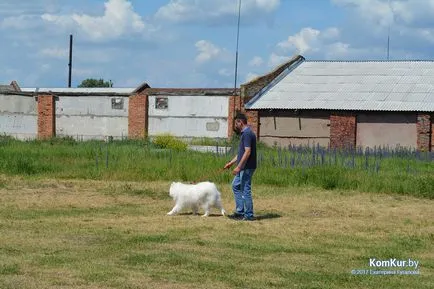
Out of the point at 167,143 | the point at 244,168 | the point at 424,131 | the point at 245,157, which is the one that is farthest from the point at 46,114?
the point at 245,157

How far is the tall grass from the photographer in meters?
19.3

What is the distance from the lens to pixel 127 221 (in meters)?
13.2

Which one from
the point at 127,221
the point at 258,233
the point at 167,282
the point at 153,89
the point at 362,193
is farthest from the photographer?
the point at 153,89

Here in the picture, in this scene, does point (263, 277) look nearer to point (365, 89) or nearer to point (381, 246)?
point (381, 246)

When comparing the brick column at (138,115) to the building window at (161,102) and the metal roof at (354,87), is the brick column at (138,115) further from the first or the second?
the metal roof at (354,87)

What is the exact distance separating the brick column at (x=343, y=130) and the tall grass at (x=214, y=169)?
1133 cm

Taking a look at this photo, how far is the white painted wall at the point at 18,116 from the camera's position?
152ft

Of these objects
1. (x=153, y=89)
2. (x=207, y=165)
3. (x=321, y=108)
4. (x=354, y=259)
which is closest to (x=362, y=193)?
(x=207, y=165)

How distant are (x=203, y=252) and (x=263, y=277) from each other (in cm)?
164

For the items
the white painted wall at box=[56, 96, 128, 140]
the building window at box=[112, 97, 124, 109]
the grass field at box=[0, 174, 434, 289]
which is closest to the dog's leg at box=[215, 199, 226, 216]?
the grass field at box=[0, 174, 434, 289]

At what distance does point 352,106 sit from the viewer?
124 feet

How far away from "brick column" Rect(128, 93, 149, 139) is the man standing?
1202 inches

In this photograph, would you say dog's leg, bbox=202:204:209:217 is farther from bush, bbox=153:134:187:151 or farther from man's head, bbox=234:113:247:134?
bush, bbox=153:134:187:151

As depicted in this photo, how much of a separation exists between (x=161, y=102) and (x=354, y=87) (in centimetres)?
1083
